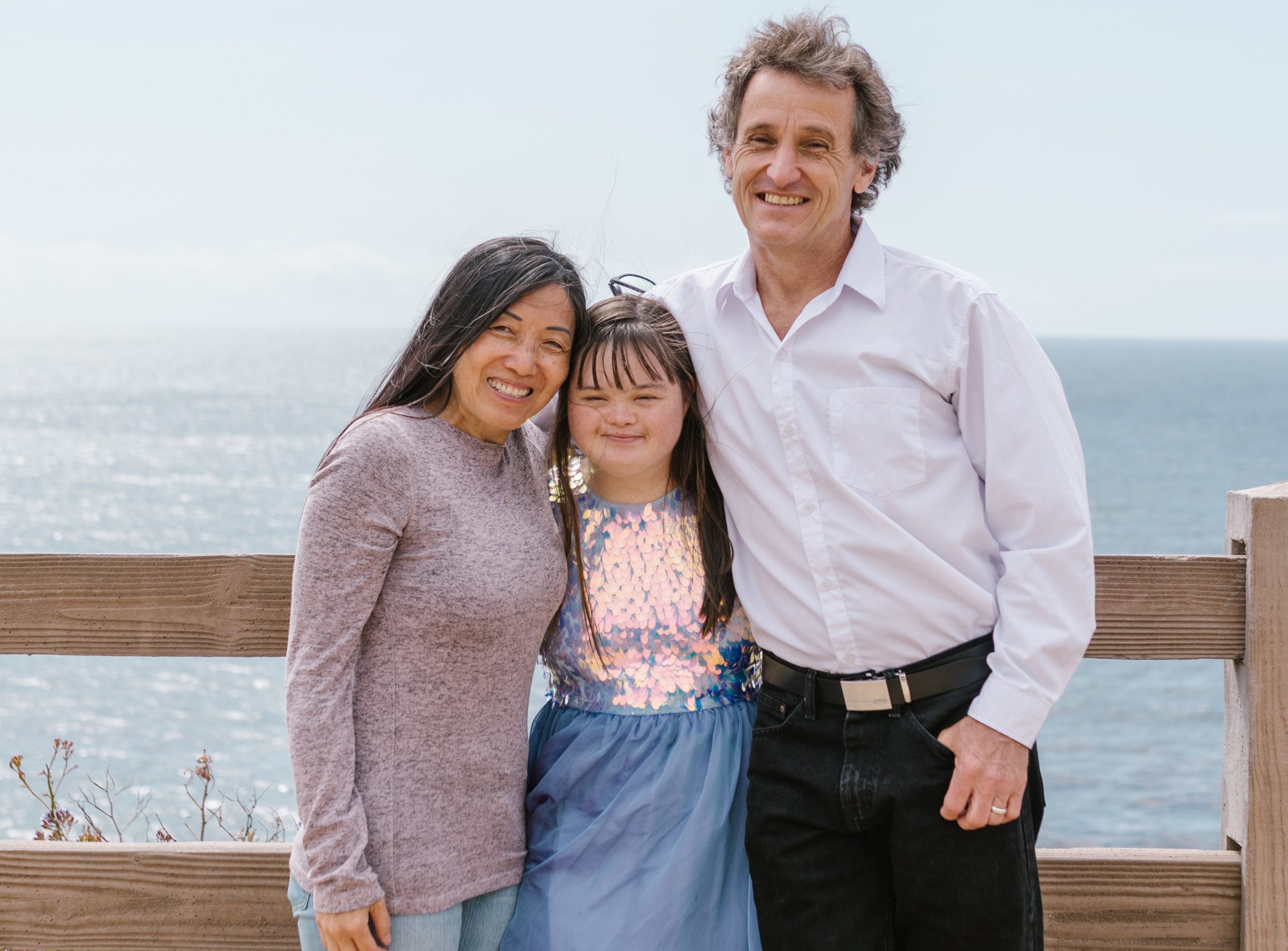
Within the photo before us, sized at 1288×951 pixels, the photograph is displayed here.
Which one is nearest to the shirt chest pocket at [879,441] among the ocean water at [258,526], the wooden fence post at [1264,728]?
the wooden fence post at [1264,728]

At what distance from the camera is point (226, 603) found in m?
2.15

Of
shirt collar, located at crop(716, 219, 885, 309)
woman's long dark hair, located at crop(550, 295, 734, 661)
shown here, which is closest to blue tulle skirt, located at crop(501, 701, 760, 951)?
woman's long dark hair, located at crop(550, 295, 734, 661)

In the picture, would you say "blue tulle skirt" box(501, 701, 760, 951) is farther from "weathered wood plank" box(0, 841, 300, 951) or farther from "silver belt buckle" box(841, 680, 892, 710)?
"weathered wood plank" box(0, 841, 300, 951)

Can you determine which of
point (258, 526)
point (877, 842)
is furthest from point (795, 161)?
point (258, 526)

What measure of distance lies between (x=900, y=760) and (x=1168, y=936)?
75 cm

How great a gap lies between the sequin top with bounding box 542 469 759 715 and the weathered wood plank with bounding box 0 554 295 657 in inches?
21.9

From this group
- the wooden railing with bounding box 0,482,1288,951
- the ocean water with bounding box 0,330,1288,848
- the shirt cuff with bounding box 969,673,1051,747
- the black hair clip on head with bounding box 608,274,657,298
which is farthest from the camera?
the ocean water with bounding box 0,330,1288,848

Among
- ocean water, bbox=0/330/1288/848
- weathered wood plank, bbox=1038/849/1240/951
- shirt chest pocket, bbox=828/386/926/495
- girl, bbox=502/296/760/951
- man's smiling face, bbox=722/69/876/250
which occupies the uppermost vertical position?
man's smiling face, bbox=722/69/876/250

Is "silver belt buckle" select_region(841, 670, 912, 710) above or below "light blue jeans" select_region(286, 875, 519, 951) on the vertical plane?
above

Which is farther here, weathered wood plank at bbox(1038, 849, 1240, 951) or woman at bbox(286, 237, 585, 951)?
weathered wood plank at bbox(1038, 849, 1240, 951)

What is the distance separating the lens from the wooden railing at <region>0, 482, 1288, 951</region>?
2.13 m

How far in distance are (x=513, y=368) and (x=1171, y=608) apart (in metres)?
1.34

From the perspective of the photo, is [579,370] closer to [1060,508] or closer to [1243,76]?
[1060,508]

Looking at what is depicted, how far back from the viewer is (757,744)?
2.08m
